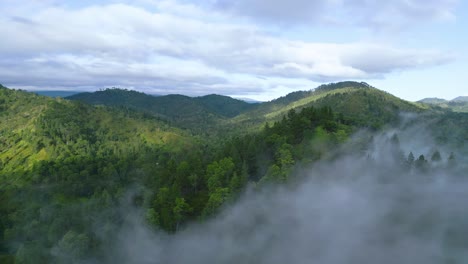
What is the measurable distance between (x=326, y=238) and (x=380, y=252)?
1282cm

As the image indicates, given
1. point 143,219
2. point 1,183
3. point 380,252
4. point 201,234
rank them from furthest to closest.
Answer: point 1,183, point 143,219, point 201,234, point 380,252

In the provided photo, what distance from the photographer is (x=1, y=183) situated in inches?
6900

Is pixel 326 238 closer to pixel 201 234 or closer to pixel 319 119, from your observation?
pixel 201 234

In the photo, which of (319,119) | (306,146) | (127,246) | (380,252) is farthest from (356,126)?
(127,246)

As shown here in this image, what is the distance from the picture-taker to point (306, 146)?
10994cm

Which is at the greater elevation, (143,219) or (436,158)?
(436,158)

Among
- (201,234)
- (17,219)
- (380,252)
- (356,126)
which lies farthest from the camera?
(356,126)

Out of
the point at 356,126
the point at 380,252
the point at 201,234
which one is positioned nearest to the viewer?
the point at 380,252

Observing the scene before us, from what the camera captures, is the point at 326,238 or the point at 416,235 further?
the point at 326,238

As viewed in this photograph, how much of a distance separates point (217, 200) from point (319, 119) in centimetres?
6271

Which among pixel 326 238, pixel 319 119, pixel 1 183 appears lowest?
pixel 1 183

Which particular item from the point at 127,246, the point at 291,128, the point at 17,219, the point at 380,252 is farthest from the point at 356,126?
the point at 17,219

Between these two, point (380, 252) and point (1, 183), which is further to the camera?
point (1, 183)

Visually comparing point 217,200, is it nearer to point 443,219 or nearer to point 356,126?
point 443,219
